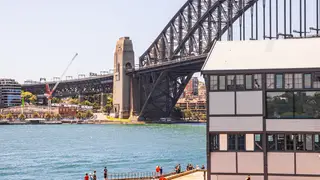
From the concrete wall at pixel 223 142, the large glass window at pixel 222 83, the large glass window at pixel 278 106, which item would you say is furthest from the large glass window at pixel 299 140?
the large glass window at pixel 222 83

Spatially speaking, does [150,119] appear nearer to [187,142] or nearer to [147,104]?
[147,104]

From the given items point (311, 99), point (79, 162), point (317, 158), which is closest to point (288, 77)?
point (311, 99)

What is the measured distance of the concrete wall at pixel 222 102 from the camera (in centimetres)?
3625

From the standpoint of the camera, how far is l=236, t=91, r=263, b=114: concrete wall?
118 feet

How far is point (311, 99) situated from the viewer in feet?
116

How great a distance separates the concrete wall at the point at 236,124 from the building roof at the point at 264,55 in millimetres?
2612

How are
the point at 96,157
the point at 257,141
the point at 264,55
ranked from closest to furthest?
the point at 257,141 → the point at 264,55 → the point at 96,157

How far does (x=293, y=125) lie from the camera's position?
35.9m

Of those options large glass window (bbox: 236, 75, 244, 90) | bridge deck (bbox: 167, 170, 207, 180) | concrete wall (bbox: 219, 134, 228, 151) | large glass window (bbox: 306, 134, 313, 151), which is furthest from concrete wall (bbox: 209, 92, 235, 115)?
bridge deck (bbox: 167, 170, 207, 180)

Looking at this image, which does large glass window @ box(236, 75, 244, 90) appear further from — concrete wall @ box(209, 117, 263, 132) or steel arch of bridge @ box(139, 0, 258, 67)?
steel arch of bridge @ box(139, 0, 258, 67)

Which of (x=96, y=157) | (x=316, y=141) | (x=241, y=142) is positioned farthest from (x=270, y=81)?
(x=96, y=157)

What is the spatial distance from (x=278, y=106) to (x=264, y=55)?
123 inches

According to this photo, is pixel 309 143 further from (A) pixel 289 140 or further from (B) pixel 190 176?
(B) pixel 190 176

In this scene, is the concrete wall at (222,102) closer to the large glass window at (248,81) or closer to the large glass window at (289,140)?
the large glass window at (248,81)
